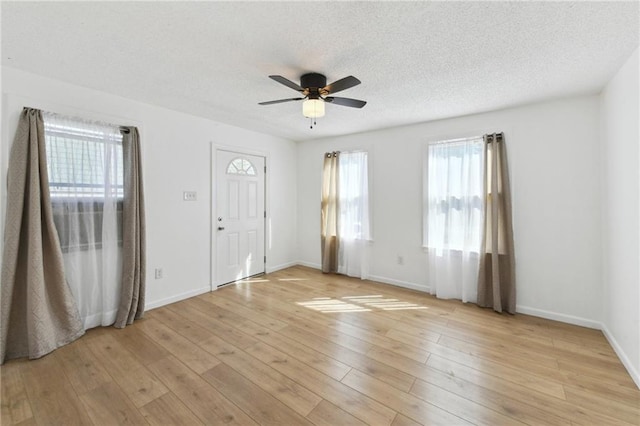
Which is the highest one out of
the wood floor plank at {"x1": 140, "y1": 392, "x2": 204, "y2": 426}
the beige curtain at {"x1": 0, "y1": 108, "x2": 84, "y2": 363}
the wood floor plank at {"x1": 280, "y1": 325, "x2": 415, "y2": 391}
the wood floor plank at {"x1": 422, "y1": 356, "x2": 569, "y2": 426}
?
the beige curtain at {"x1": 0, "y1": 108, "x2": 84, "y2": 363}

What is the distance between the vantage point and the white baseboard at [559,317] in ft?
8.91

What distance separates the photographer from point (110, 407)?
1689 millimetres

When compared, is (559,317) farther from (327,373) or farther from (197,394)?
(197,394)

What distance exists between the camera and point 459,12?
1524 mm

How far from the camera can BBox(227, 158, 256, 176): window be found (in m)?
4.07

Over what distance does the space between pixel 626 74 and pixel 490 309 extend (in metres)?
2.57

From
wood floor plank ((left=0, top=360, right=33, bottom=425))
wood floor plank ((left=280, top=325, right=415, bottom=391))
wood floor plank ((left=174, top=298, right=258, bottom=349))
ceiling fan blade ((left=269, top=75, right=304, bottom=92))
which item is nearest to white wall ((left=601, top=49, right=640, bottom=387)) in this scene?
wood floor plank ((left=280, top=325, right=415, bottom=391))

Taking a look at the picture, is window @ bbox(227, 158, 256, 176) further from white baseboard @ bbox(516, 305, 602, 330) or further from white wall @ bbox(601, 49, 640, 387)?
white wall @ bbox(601, 49, 640, 387)

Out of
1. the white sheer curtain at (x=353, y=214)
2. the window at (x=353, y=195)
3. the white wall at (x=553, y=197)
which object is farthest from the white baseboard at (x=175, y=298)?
the white wall at (x=553, y=197)

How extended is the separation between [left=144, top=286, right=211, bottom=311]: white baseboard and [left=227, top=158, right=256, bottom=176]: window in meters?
1.77

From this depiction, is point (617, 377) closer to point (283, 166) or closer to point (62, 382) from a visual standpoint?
point (62, 382)

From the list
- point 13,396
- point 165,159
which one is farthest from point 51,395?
point 165,159

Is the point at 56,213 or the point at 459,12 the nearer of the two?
the point at 459,12

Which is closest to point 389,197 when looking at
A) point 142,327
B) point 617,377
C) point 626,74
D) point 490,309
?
point 490,309
